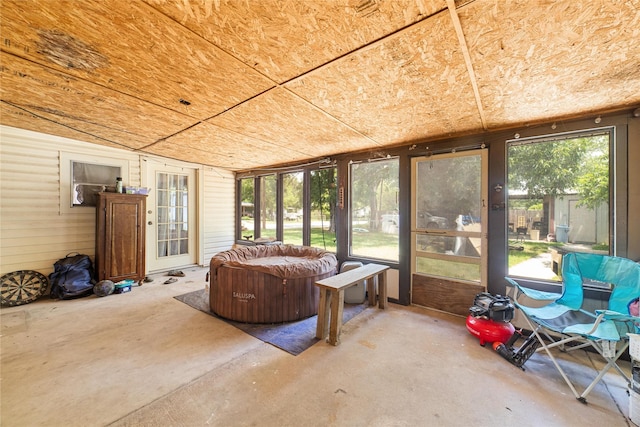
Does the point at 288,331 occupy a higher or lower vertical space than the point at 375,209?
lower

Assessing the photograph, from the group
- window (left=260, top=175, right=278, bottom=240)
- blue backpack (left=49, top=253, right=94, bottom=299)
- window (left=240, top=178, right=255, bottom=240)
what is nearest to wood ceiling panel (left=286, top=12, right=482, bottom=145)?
window (left=260, top=175, right=278, bottom=240)

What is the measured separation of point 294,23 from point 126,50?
1.13 meters

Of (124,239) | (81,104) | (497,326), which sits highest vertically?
(81,104)

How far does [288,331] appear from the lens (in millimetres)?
2664

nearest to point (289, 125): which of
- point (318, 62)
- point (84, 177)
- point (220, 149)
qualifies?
point (318, 62)

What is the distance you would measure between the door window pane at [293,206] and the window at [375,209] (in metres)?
1.27

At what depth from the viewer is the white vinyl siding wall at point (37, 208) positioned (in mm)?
3252

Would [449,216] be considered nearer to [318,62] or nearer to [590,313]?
[590,313]

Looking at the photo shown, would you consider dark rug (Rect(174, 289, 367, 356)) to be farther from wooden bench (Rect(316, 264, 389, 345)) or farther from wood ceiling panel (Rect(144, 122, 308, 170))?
wood ceiling panel (Rect(144, 122, 308, 170))

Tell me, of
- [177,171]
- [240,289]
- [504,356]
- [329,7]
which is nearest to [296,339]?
[240,289]

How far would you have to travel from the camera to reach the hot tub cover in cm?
287

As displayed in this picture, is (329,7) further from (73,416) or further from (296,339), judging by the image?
(73,416)

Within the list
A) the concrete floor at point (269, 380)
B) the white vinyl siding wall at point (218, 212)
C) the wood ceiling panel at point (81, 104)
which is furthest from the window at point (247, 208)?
the concrete floor at point (269, 380)

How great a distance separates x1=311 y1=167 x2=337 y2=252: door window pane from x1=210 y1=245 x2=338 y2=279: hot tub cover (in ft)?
1.85
